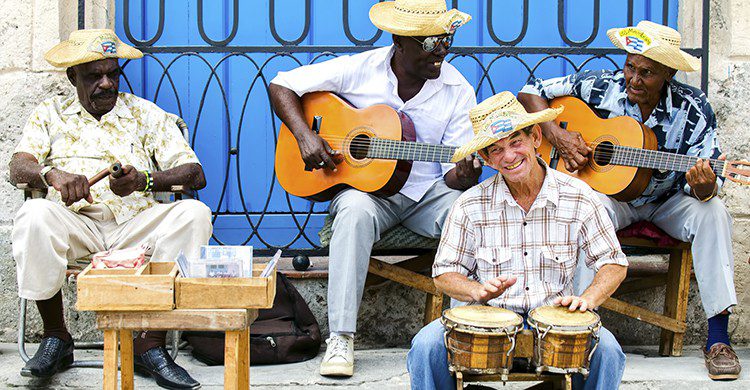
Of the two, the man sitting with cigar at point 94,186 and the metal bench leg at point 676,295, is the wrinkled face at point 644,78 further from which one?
the man sitting with cigar at point 94,186

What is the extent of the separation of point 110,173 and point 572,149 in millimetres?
2054

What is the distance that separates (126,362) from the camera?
3.65 meters

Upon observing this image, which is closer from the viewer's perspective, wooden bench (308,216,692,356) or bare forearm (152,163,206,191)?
bare forearm (152,163,206,191)

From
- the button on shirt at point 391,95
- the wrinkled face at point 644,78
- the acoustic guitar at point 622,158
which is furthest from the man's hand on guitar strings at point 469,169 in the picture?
the wrinkled face at point 644,78

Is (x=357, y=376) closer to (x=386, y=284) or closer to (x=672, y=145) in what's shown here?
(x=386, y=284)

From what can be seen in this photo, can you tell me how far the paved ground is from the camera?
4273 mm

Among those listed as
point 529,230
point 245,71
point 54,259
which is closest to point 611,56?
point 245,71

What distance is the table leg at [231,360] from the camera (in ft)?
10.8

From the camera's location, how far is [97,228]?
4.63 meters

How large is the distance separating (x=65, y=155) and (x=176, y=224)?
2.21ft

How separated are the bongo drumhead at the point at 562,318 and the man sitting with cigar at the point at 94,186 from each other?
5.23 feet

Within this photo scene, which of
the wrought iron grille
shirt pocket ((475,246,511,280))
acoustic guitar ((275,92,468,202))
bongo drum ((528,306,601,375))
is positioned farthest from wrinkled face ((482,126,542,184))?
the wrought iron grille

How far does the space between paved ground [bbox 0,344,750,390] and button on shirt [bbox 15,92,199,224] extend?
744mm

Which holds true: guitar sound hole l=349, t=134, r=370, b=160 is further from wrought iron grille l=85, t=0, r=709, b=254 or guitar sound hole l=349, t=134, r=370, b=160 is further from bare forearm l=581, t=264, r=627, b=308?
bare forearm l=581, t=264, r=627, b=308
